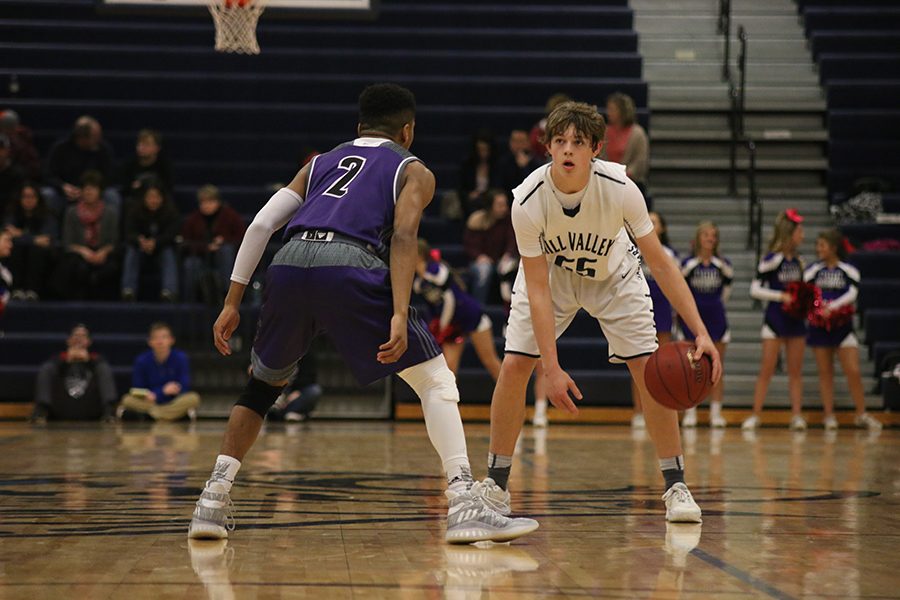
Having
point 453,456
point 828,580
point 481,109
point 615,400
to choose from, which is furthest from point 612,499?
point 481,109

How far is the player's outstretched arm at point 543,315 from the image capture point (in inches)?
167

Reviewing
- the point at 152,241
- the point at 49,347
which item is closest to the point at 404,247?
the point at 49,347

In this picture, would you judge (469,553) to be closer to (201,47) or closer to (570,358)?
(570,358)

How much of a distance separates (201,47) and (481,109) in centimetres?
344

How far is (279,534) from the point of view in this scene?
4.28 metres

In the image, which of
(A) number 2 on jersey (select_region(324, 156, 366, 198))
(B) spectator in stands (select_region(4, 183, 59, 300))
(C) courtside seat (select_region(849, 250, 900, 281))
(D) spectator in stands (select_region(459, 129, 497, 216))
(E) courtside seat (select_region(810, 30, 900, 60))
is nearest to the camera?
(A) number 2 on jersey (select_region(324, 156, 366, 198))

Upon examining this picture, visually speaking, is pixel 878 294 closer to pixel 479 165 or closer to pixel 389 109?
pixel 479 165

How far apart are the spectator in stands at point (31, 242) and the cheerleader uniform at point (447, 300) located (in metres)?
3.57

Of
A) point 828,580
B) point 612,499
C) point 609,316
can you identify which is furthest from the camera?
point 612,499

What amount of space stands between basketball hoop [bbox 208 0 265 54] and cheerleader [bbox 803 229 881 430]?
5050 mm

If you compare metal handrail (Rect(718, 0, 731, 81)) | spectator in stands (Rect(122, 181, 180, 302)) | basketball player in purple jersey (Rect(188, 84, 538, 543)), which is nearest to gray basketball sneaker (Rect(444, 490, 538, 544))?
basketball player in purple jersey (Rect(188, 84, 538, 543))

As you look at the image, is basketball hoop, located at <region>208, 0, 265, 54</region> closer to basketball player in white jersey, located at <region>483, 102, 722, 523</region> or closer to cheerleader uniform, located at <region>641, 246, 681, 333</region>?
cheerleader uniform, located at <region>641, 246, 681, 333</region>

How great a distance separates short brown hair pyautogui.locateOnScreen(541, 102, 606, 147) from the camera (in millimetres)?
4359

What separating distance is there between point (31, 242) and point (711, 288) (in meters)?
6.17
